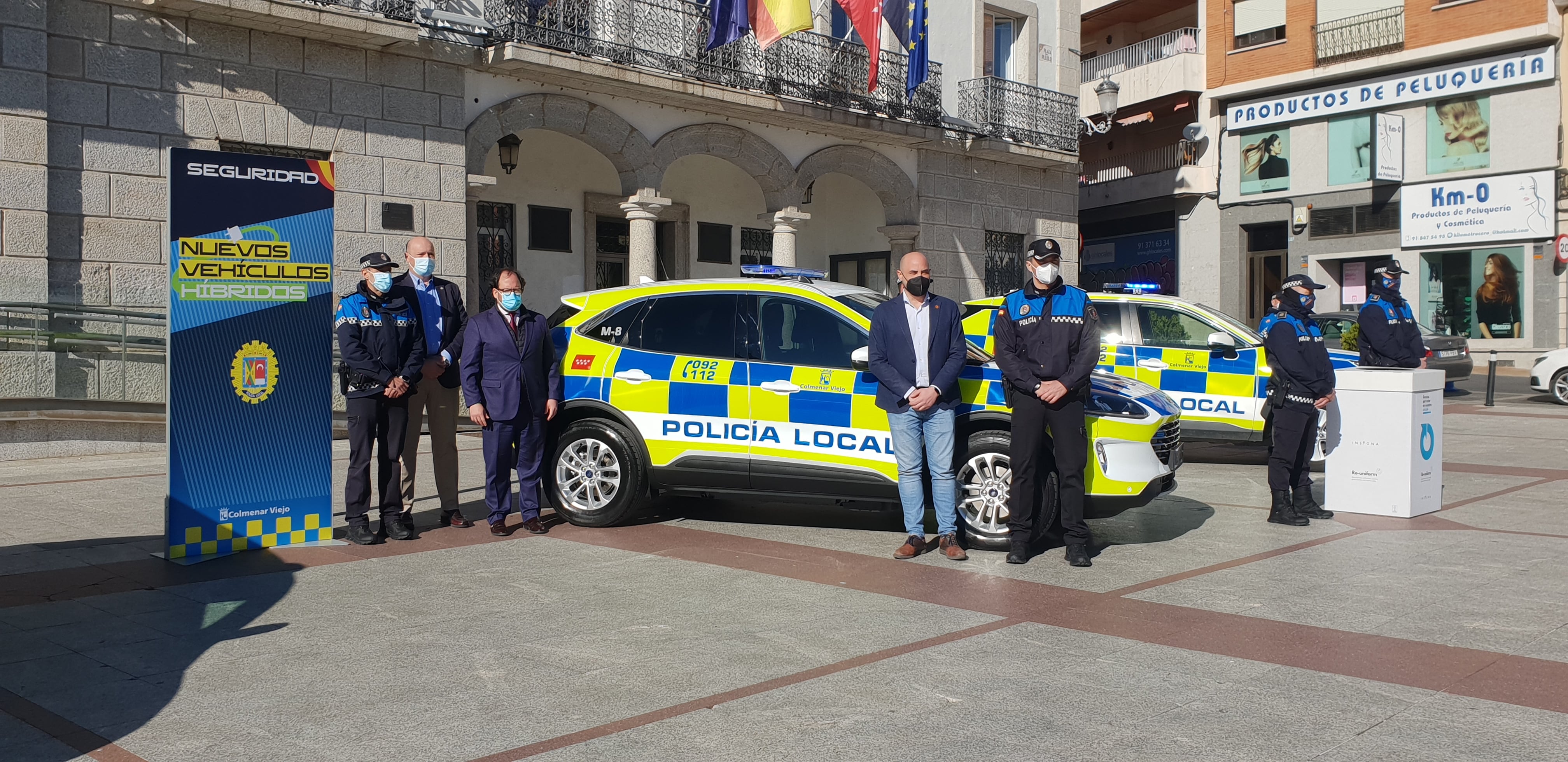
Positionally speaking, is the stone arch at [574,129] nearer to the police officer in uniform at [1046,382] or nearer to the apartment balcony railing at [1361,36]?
the police officer in uniform at [1046,382]

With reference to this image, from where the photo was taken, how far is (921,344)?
700cm

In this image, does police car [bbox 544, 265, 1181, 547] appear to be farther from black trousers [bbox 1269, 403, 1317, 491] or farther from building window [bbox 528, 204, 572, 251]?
building window [bbox 528, 204, 572, 251]

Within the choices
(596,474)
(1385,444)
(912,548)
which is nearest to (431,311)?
(596,474)

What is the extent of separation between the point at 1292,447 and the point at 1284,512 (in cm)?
45

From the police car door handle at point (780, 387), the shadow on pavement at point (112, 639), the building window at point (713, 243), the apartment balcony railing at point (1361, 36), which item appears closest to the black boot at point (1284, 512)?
the police car door handle at point (780, 387)

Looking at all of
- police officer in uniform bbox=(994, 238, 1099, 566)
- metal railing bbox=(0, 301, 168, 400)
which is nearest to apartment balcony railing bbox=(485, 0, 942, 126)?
metal railing bbox=(0, 301, 168, 400)

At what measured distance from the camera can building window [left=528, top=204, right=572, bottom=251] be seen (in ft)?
60.8

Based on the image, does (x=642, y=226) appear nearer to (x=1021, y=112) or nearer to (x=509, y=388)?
(x=1021, y=112)

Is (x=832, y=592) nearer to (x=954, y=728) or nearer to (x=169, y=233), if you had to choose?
(x=954, y=728)

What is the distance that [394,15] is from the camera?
47.7 ft

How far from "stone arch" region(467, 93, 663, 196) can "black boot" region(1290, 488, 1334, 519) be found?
11185mm

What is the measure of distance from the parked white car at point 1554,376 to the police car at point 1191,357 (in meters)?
9.82

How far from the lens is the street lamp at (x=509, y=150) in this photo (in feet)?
55.6

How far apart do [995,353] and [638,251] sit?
451 inches
